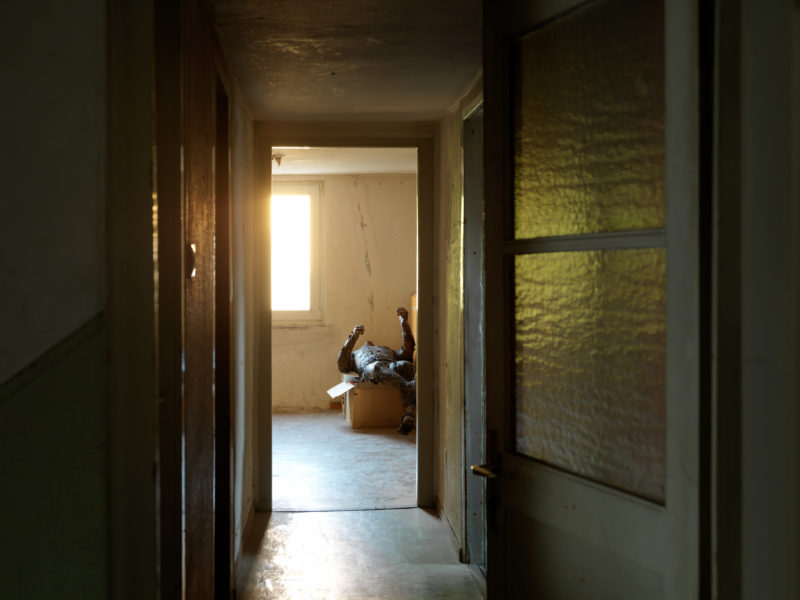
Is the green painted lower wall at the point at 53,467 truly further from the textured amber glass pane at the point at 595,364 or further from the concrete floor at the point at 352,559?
the concrete floor at the point at 352,559

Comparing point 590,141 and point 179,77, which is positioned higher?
point 179,77

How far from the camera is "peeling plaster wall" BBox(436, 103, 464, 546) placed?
11.7ft

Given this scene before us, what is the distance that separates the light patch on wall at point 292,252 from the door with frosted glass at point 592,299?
6281 mm

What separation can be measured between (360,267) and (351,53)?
493cm

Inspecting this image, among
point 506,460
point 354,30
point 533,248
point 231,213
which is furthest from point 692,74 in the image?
point 231,213

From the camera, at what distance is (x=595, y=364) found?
146 centimetres

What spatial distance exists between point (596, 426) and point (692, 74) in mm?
720

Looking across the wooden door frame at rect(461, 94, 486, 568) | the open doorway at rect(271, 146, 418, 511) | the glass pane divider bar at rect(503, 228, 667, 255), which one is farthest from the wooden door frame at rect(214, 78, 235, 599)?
the open doorway at rect(271, 146, 418, 511)

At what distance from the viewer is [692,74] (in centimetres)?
121

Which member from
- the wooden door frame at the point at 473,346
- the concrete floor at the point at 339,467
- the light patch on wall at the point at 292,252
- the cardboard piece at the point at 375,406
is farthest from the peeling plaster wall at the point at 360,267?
the wooden door frame at the point at 473,346

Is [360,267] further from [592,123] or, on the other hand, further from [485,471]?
[592,123]

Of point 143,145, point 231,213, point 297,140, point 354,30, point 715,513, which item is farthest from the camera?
point 297,140

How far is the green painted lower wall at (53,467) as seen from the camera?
138 centimetres

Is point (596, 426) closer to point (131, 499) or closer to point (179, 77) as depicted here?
point (131, 499)
